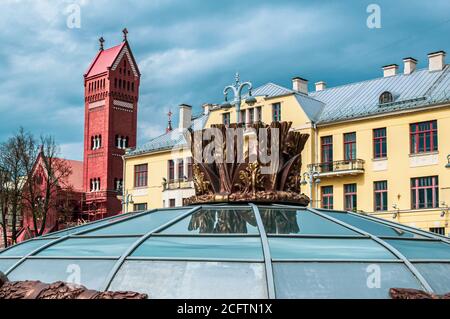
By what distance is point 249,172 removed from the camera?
12242 mm

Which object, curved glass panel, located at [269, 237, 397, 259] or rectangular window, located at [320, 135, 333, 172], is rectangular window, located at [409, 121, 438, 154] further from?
A: curved glass panel, located at [269, 237, 397, 259]

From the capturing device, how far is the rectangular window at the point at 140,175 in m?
53.6

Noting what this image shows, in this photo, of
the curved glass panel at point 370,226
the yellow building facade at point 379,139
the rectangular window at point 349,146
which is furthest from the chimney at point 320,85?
the curved glass panel at point 370,226

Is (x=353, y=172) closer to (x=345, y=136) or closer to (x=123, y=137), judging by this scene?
(x=345, y=136)

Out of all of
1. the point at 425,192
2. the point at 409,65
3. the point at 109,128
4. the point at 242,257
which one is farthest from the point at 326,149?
the point at 109,128

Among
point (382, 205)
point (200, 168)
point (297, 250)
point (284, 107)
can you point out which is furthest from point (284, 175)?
point (284, 107)

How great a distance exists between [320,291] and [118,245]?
8.88 feet

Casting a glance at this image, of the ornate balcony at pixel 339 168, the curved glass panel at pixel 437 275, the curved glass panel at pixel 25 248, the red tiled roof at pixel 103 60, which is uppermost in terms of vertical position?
the red tiled roof at pixel 103 60

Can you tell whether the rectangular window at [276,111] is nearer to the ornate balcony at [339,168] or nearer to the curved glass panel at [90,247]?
the ornate balcony at [339,168]

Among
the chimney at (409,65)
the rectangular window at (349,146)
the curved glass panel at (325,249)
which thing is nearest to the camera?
the curved glass panel at (325,249)

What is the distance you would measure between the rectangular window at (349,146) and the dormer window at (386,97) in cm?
248

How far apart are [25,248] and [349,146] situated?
33050mm

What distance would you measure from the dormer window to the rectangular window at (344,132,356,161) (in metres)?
2.48

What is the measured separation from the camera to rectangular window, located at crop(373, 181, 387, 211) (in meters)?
39.2
